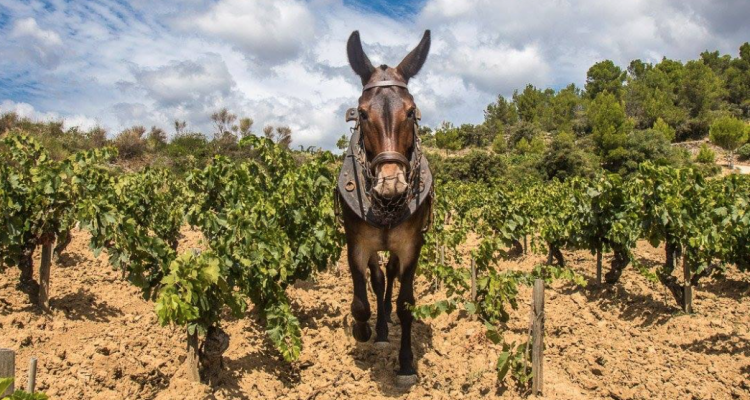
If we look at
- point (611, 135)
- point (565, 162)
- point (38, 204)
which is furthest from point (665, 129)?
point (38, 204)

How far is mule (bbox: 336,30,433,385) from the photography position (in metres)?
3.88

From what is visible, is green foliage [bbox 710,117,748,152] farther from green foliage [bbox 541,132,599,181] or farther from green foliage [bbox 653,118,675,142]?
green foliage [bbox 541,132,599,181]

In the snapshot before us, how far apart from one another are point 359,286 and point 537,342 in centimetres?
171

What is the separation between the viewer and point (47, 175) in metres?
6.64

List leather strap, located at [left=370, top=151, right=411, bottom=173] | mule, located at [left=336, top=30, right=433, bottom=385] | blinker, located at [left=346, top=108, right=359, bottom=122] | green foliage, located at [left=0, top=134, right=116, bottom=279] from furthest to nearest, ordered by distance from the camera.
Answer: green foliage, located at [left=0, top=134, right=116, bottom=279] → blinker, located at [left=346, top=108, right=359, bottom=122] → mule, located at [left=336, top=30, right=433, bottom=385] → leather strap, located at [left=370, top=151, right=411, bottom=173]

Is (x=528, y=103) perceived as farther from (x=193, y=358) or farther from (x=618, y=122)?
(x=193, y=358)

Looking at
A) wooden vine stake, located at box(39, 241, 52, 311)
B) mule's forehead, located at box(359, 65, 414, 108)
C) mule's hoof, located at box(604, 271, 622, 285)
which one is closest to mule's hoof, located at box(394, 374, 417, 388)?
mule's forehead, located at box(359, 65, 414, 108)

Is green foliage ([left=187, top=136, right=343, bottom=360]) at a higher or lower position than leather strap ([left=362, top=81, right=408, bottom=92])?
lower

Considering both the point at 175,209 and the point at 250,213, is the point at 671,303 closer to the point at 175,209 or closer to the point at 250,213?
the point at 250,213

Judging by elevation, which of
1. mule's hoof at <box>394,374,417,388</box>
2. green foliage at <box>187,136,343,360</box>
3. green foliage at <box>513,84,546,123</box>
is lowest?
mule's hoof at <box>394,374,417,388</box>

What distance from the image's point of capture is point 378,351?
572 cm

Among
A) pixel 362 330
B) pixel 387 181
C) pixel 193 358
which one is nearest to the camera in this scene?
pixel 387 181

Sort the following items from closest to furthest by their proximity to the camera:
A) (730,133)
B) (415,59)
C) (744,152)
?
1. (415,59)
2. (744,152)
3. (730,133)

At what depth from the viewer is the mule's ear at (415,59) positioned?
436 cm
